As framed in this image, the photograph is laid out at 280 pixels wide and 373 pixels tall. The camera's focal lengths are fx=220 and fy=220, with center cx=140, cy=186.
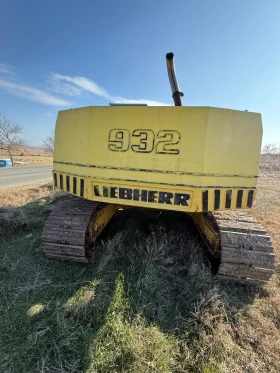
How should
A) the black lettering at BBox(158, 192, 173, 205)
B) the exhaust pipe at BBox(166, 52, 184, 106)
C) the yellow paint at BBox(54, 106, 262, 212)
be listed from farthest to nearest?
the exhaust pipe at BBox(166, 52, 184, 106) < the black lettering at BBox(158, 192, 173, 205) < the yellow paint at BBox(54, 106, 262, 212)

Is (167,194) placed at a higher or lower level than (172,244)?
higher

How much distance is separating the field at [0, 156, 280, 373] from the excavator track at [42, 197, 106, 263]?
0.62 feet

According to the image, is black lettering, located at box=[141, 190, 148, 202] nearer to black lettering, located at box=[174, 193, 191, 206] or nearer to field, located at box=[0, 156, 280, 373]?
black lettering, located at box=[174, 193, 191, 206]

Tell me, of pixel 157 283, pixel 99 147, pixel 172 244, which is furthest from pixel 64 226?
pixel 172 244

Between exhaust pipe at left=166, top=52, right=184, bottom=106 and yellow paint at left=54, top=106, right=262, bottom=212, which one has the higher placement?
exhaust pipe at left=166, top=52, right=184, bottom=106

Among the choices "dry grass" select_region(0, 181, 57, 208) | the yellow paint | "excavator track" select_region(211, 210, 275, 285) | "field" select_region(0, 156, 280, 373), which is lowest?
"dry grass" select_region(0, 181, 57, 208)

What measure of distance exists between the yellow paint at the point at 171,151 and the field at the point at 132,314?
987mm

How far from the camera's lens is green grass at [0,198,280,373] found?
70.1 inches

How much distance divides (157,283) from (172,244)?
1020 mm

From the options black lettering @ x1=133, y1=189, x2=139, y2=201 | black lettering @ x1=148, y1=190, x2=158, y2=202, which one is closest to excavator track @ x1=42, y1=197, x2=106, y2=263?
black lettering @ x1=133, y1=189, x2=139, y2=201

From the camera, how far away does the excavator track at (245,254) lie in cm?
253

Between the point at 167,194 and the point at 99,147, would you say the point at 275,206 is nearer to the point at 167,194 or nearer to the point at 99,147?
the point at 167,194

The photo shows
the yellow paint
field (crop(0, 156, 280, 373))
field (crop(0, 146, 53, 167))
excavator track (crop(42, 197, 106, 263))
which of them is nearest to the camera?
field (crop(0, 156, 280, 373))

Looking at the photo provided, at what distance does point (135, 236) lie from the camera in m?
3.85
